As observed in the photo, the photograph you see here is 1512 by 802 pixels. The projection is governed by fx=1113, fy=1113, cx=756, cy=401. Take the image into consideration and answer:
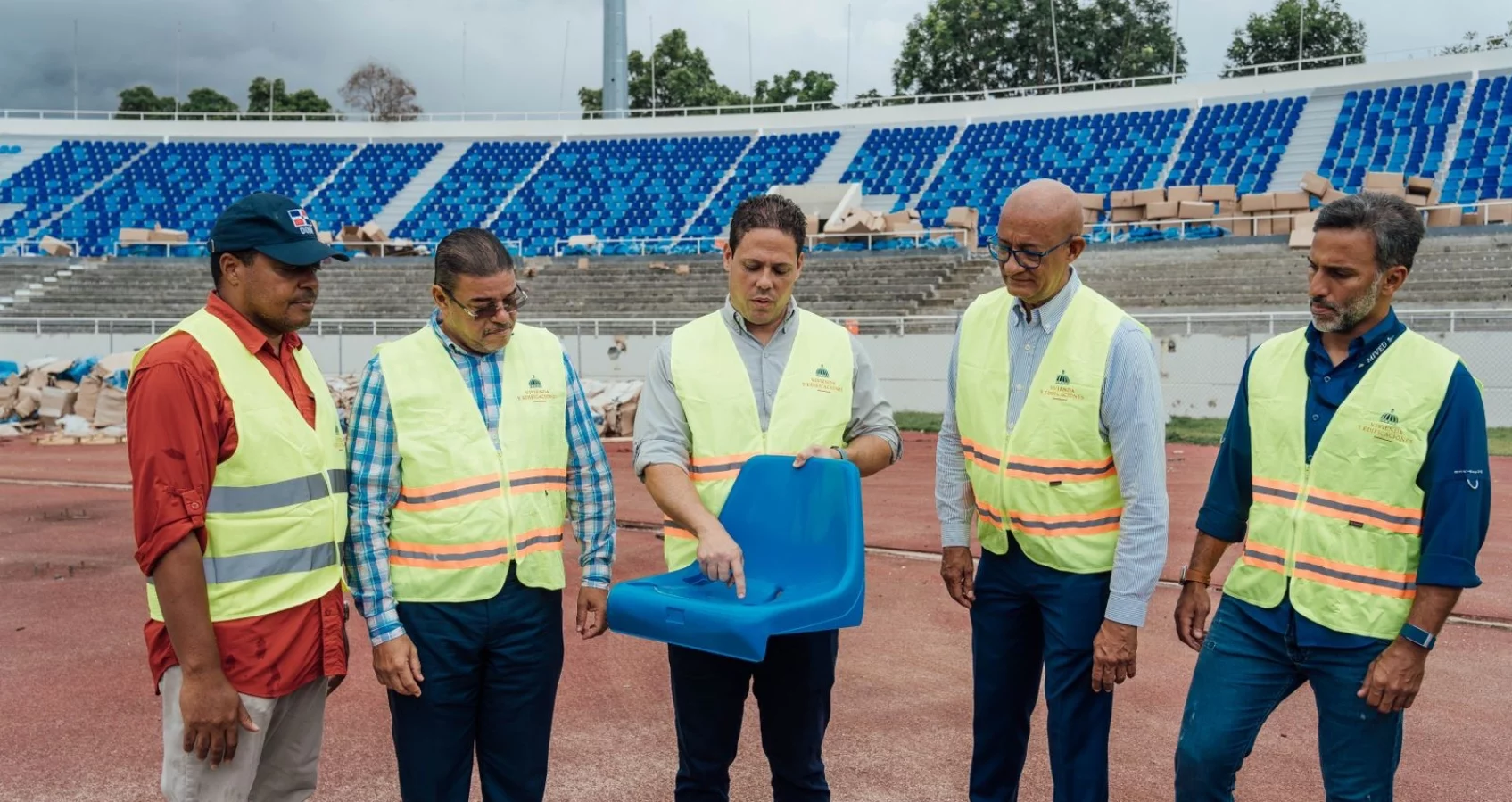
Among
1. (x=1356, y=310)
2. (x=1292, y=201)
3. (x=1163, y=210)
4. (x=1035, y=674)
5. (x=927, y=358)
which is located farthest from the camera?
(x=1163, y=210)

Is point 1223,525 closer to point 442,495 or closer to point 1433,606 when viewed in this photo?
point 1433,606

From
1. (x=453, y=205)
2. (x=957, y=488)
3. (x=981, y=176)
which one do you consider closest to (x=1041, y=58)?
(x=981, y=176)

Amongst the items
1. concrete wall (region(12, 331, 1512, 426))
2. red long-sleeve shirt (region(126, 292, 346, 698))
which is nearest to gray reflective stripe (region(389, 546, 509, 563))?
red long-sleeve shirt (region(126, 292, 346, 698))

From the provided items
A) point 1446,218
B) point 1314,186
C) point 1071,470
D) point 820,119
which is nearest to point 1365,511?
point 1071,470

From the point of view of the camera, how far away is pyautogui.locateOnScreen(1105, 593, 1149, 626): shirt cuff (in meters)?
3.19

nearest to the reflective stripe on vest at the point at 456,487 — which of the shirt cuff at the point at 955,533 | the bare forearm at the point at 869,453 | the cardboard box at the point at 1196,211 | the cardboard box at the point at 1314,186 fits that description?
the bare forearm at the point at 869,453

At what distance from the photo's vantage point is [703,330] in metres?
3.45

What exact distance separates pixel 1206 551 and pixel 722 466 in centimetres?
149

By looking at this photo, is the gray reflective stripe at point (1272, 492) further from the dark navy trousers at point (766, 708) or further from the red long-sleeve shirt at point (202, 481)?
the red long-sleeve shirt at point (202, 481)

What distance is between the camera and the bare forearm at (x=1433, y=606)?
283 centimetres

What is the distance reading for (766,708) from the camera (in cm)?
334

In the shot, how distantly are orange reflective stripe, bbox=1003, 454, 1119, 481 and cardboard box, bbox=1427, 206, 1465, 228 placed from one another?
20.5 m

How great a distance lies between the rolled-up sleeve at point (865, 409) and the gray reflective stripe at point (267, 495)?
1.57 meters

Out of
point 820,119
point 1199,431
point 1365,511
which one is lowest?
point 1199,431
